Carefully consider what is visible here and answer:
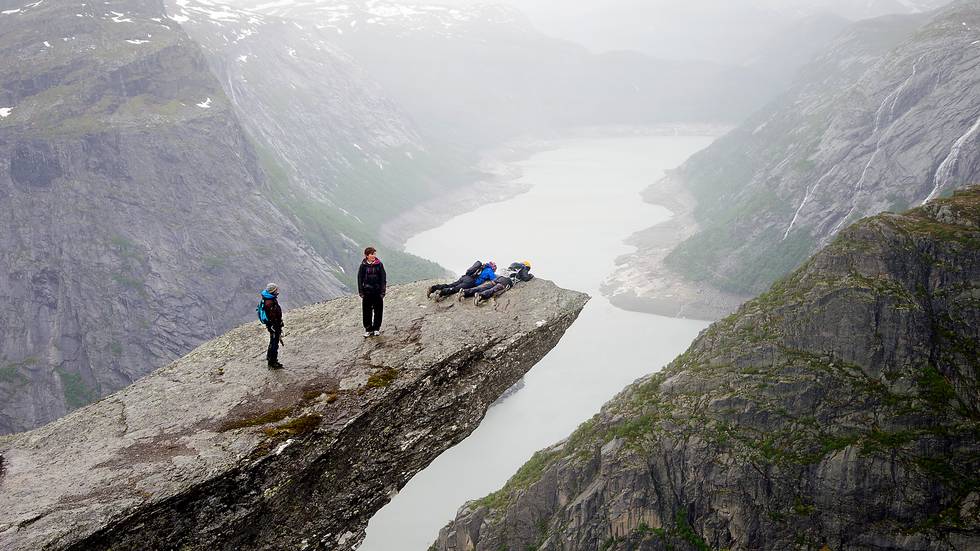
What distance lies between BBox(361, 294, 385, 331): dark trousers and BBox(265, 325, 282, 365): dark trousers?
11.6 ft

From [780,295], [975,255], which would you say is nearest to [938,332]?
[975,255]

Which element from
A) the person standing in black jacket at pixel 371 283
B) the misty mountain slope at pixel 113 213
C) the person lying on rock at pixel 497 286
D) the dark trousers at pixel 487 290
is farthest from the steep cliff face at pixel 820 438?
the misty mountain slope at pixel 113 213

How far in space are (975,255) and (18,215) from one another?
465 ft

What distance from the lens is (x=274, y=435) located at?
2316 cm

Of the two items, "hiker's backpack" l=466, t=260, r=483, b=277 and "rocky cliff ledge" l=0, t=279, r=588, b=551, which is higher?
"hiker's backpack" l=466, t=260, r=483, b=277

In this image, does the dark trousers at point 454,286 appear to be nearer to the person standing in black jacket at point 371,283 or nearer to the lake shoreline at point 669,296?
the person standing in black jacket at point 371,283

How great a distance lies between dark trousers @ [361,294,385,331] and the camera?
28.2 metres

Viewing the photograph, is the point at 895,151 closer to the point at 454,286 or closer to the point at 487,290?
the point at 487,290

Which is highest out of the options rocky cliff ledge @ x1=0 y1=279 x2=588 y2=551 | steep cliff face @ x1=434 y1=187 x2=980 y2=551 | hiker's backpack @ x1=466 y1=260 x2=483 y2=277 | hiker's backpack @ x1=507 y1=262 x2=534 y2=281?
hiker's backpack @ x1=466 y1=260 x2=483 y2=277

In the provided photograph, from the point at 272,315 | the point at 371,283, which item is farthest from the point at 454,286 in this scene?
the point at 272,315

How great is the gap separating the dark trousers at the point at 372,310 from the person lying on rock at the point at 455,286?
3898mm

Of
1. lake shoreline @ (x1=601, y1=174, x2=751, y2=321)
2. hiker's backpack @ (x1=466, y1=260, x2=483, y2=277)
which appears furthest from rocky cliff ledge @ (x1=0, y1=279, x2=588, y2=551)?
lake shoreline @ (x1=601, y1=174, x2=751, y2=321)

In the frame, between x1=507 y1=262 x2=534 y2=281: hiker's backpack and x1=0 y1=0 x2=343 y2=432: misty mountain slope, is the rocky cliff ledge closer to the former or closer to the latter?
x1=507 y1=262 x2=534 y2=281: hiker's backpack

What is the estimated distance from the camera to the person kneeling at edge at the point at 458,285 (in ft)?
106
